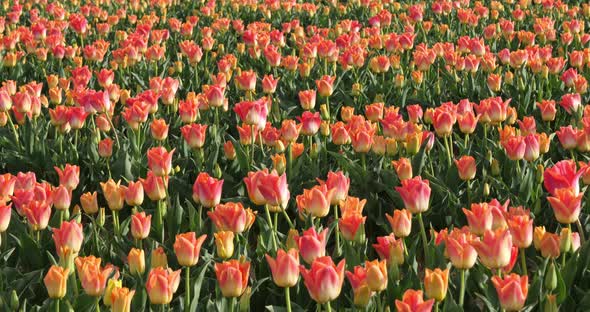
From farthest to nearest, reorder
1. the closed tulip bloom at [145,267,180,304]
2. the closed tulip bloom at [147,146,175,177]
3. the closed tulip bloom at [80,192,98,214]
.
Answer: the closed tulip bloom at [147,146,175,177]
the closed tulip bloom at [80,192,98,214]
the closed tulip bloom at [145,267,180,304]

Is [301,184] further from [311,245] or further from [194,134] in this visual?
[311,245]

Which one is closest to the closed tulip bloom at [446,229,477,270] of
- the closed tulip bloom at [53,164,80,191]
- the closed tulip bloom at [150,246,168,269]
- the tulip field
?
the tulip field

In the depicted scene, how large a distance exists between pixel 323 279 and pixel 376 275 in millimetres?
175

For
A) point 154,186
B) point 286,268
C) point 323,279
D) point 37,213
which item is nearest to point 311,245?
point 286,268

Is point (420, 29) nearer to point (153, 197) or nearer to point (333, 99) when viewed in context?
point (333, 99)

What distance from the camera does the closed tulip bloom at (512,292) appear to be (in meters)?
2.11

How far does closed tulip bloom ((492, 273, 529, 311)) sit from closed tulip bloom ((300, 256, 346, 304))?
0.43 m

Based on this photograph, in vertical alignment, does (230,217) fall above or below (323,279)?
below

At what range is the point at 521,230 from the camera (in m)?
2.40

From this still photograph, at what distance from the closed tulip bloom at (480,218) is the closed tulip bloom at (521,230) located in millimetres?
77

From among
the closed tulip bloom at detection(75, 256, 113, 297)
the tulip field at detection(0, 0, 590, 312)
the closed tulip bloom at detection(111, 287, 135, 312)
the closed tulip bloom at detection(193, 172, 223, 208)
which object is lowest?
the tulip field at detection(0, 0, 590, 312)

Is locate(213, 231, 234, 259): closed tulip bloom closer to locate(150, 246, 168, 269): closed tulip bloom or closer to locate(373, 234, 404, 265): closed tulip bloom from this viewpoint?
locate(150, 246, 168, 269): closed tulip bloom

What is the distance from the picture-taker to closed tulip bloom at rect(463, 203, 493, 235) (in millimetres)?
2455

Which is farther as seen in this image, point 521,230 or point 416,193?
point 416,193
